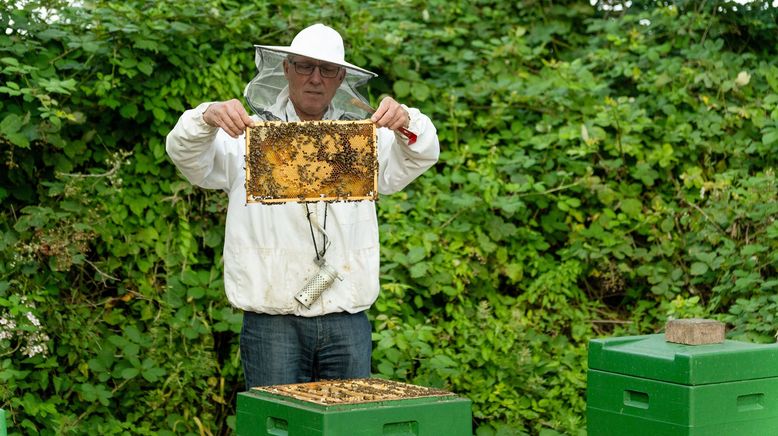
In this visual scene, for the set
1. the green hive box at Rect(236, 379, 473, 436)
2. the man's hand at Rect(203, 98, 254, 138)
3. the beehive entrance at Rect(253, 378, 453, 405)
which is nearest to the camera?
the green hive box at Rect(236, 379, 473, 436)

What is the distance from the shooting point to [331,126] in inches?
130

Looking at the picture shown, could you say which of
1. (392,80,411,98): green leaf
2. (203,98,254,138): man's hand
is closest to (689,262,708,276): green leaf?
(392,80,411,98): green leaf

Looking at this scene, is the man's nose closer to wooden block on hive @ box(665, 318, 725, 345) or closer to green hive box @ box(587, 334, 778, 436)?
green hive box @ box(587, 334, 778, 436)

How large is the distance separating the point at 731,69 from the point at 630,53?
2.26 feet

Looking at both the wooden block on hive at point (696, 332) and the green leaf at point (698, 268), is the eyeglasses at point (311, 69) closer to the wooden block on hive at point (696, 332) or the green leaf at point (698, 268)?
the wooden block on hive at point (696, 332)

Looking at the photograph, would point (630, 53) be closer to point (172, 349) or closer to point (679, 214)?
point (679, 214)

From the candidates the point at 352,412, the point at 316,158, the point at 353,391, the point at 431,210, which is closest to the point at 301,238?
the point at 316,158

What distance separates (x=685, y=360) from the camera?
2736 mm

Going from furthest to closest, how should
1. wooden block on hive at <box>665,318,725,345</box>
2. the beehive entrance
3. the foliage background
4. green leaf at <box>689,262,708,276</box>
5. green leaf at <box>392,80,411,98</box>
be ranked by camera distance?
green leaf at <box>392,80,411,98</box> < green leaf at <box>689,262,708,276</box> < the foliage background < wooden block on hive at <box>665,318,725,345</box> < the beehive entrance

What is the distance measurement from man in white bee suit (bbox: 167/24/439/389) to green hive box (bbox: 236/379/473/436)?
0.51 m

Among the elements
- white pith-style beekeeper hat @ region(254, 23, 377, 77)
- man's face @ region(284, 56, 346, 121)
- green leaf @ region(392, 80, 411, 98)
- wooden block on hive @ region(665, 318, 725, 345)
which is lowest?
wooden block on hive @ region(665, 318, 725, 345)

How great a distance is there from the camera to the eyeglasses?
3447 millimetres

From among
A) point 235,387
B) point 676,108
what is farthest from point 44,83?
point 676,108

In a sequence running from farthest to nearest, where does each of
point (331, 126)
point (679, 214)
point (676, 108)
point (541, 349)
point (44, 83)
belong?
point (676, 108) < point (679, 214) < point (541, 349) < point (44, 83) < point (331, 126)
